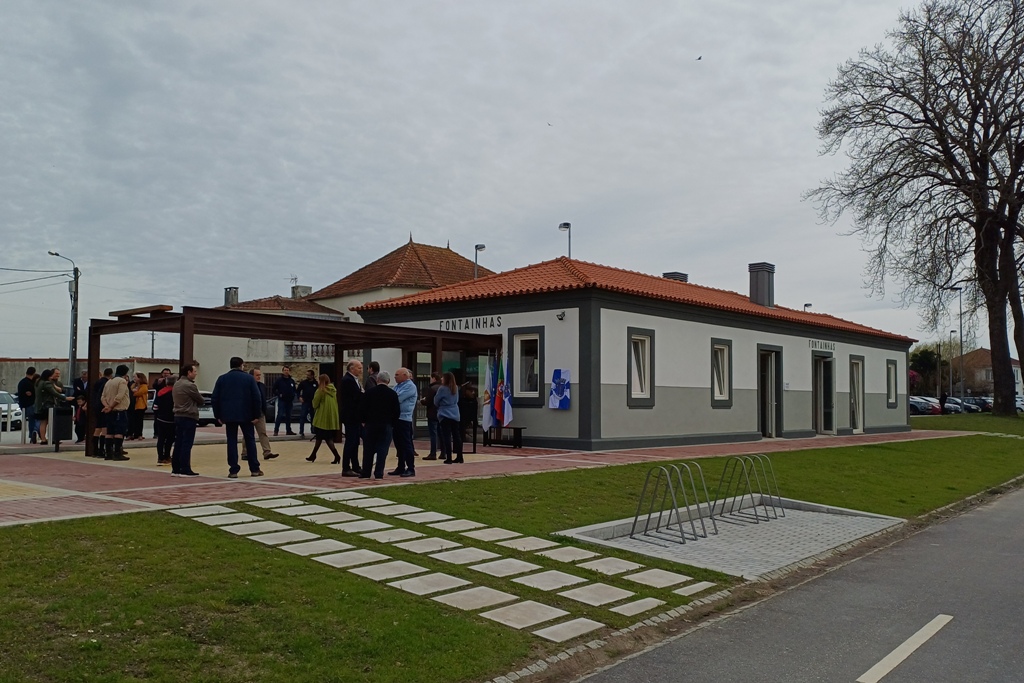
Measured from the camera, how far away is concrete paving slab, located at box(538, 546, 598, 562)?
811 centimetres

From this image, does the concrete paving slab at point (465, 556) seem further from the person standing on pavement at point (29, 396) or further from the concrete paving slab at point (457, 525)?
the person standing on pavement at point (29, 396)

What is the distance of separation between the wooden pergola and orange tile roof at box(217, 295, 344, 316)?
31.5 meters

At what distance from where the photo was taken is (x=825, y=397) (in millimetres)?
30172

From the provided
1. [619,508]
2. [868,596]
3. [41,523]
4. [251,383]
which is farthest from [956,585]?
[251,383]

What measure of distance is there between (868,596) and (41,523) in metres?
7.34

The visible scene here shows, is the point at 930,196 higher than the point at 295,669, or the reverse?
the point at 930,196

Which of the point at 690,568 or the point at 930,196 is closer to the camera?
the point at 690,568

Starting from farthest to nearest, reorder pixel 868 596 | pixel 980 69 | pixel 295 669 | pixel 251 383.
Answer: pixel 980 69
pixel 251 383
pixel 868 596
pixel 295 669

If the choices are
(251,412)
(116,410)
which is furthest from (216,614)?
(116,410)

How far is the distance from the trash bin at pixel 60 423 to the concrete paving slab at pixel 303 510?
1023cm

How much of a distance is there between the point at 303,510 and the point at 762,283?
80.3 ft

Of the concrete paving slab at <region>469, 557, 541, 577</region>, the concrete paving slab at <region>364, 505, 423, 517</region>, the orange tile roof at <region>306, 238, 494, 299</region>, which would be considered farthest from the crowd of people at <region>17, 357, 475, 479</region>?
the orange tile roof at <region>306, 238, 494, 299</region>

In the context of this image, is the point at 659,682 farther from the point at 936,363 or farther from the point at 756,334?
the point at 936,363

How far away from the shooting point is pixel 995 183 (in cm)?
3494
